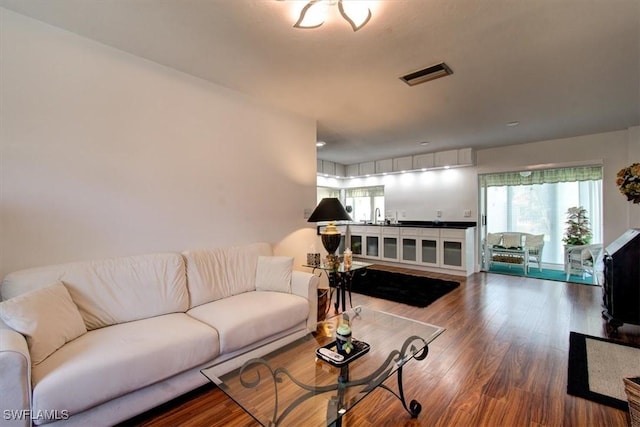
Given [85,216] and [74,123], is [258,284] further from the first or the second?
[74,123]

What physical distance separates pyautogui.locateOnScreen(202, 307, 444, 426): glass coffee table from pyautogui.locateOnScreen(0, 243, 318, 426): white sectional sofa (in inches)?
4.6

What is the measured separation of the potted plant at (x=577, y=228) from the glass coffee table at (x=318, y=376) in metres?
5.16

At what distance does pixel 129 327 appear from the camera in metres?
1.84

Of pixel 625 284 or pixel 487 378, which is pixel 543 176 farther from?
pixel 487 378

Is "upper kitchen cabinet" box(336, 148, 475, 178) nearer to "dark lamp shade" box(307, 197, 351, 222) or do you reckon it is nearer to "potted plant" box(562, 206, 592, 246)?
"potted plant" box(562, 206, 592, 246)

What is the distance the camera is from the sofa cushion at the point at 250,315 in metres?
1.97

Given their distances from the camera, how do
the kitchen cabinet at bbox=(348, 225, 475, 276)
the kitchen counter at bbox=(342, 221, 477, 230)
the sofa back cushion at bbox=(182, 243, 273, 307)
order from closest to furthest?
the sofa back cushion at bbox=(182, 243, 273, 307)
the kitchen cabinet at bbox=(348, 225, 475, 276)
the kitchen counter at bbox=(342, 221, 477, 230)

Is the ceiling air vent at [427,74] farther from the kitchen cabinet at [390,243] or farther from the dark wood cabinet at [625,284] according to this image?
the kitchen cabinet at [390,243]

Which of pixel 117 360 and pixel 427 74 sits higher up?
pixel 427 74

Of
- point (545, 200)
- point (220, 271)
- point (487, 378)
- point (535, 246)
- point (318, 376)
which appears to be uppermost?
point (545, 200)

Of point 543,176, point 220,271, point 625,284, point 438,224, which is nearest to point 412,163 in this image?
point 438,224

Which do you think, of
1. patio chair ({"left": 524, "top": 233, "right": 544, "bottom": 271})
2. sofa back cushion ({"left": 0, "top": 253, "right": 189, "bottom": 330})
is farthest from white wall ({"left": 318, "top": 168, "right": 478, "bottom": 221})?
sofa back cushion ({"left": 0, "top": 253, "right": 189, "bottom": 330})

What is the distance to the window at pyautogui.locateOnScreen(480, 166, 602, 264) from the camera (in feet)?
17.8

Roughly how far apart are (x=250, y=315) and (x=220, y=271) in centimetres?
66
